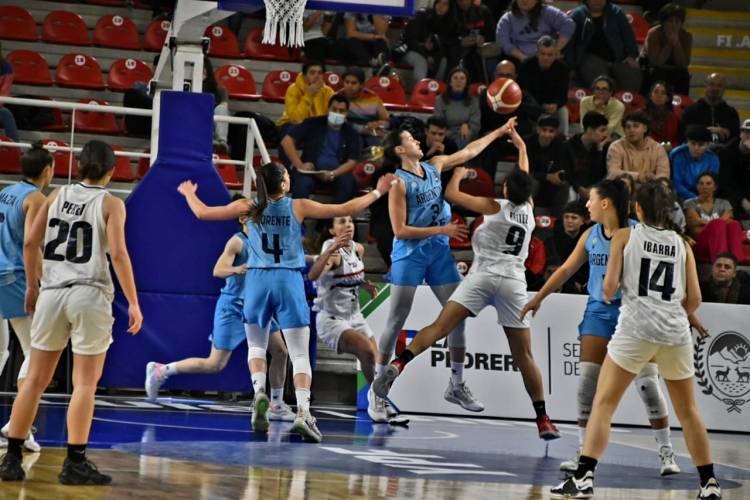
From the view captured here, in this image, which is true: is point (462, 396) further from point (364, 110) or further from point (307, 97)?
point (307, 97)

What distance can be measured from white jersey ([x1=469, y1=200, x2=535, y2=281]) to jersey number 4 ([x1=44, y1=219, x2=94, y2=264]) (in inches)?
167

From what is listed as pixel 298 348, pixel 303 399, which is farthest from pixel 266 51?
pixel 303 399

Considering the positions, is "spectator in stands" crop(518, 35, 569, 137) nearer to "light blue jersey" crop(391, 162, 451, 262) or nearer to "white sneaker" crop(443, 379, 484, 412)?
"light blue jersey" crop(391, 162, 451, 262)

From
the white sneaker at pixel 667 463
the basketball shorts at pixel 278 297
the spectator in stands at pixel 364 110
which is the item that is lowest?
the white sneaker at pixel 667 463

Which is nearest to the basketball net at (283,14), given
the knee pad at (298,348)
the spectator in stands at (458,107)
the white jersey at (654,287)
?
the knee pad at (298,348)

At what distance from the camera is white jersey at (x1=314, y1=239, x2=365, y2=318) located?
11820 millimetres

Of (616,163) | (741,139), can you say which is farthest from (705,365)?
(741,139)

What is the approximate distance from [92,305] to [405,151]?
14.8ft

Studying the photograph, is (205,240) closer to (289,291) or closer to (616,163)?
(289,291)

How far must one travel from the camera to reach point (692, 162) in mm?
15961

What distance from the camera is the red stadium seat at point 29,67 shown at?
52.9 feet

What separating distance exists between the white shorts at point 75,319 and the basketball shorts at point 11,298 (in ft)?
5.15

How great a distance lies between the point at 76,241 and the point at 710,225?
9832mm

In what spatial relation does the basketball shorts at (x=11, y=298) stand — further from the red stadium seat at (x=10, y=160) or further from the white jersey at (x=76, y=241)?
the red stadium seat at (x=10, y=160)
